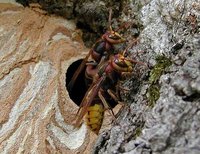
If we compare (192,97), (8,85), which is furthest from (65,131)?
(192,97)

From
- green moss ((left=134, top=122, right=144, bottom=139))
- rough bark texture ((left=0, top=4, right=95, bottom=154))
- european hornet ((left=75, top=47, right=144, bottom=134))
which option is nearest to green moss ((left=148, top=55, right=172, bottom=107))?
green moss ((left=134, top=122, right=144, bottom=139))

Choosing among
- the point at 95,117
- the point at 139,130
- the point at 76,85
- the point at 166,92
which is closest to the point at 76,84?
the point at 76,85

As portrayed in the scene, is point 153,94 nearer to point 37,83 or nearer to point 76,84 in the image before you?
point 37,83

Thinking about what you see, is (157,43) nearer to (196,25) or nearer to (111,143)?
(196,25)

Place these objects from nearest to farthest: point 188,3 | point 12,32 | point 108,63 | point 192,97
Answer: point 192,97 < point 188,3 < point 108,63 < point 12,32

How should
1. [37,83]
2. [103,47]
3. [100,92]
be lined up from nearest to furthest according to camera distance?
[100,92]
[103,47]
[37,83]

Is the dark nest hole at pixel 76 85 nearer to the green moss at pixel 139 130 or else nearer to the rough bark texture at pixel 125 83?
the rough bark texture at pixel 125 83

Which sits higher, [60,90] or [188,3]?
[188,3]

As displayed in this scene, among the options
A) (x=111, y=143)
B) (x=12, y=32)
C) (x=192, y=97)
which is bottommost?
(x=111, y=143)
